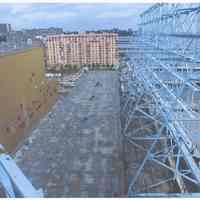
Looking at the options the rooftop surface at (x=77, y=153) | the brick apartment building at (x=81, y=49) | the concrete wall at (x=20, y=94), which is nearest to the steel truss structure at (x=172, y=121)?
the rooftop surface at (x=77, y=153)

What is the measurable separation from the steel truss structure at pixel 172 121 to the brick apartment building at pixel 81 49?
40.6ft

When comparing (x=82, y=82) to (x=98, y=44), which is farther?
(x=98, y=44)

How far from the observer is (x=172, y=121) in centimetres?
399

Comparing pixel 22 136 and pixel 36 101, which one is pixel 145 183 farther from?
pixel 36 101

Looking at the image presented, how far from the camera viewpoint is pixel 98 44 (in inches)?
774

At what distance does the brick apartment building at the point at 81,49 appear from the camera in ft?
64.5

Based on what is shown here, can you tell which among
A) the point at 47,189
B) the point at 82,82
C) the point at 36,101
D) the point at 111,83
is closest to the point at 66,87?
the point at 82,82

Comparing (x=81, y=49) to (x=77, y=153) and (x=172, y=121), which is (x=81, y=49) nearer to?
(x=77, y=153)

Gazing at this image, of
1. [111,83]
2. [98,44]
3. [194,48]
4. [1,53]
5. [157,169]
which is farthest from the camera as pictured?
[98,44]

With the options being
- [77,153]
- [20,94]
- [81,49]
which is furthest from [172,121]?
[81,49]

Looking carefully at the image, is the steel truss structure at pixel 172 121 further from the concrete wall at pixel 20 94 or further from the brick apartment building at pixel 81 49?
the brick apartment building at pixel 81 49

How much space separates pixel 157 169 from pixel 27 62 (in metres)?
4.89

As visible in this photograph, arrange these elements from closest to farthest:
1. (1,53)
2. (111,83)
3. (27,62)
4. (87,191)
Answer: (87,191)
(1,53)
(27,62)
(111,83)

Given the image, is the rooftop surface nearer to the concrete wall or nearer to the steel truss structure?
the steel truss structure
